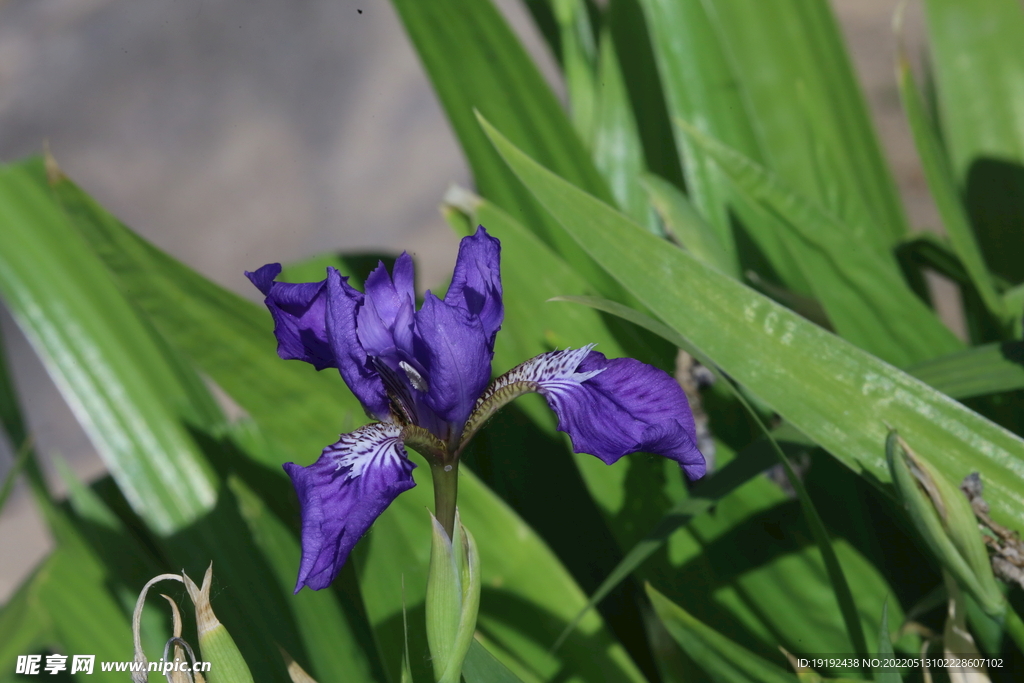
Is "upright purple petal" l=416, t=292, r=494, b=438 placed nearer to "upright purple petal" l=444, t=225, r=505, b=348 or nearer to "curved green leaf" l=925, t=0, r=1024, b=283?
"upright purple petal" l=444, t=225, r=505, b=348

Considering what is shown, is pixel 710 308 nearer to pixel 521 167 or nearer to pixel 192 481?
pixel 521 167

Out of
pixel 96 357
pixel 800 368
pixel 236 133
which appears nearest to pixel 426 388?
pixel 800 368

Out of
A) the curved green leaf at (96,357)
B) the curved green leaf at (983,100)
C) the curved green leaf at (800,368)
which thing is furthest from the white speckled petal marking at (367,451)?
the curved green leaf at (983,100)

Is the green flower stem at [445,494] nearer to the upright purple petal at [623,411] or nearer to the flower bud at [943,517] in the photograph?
the upright purple petal at [623,411]

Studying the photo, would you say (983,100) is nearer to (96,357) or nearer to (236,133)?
(96,357)

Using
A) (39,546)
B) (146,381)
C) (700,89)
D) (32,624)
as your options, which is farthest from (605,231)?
(39,546)

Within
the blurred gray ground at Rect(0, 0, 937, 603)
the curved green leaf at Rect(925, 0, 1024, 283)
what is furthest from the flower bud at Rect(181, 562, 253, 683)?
the blurred gray ground at Rect(0, 0, 937, 603)

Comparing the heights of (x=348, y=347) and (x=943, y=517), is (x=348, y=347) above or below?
above
